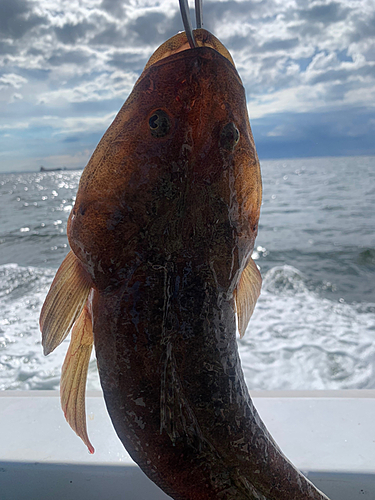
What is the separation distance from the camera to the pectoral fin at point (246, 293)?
1380 mm

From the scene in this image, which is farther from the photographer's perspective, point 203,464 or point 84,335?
point 84,335

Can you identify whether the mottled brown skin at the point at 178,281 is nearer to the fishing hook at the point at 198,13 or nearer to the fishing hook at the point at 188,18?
the fishing hook at the point at 188,18

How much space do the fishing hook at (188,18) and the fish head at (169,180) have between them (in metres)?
0.03

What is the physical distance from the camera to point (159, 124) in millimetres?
1210

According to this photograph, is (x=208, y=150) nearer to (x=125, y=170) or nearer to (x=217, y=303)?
(x=125, y=170)

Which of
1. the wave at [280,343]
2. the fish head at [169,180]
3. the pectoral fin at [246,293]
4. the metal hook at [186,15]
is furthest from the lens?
the wave at [280,343]

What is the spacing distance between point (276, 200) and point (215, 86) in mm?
26266

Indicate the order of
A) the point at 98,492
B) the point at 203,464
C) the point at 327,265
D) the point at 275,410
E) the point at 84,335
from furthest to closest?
the point at 327,265 → the point at 275,410 → the point at 98,492 → the point at 84,335 → the point at 203,464

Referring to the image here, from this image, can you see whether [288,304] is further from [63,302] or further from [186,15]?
[186,15]

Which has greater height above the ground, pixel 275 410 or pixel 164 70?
pixel 164 70

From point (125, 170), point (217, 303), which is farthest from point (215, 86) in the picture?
point (217, 303)

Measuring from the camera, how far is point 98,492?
1.82 metres

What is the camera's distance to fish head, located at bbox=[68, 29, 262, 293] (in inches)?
46.6

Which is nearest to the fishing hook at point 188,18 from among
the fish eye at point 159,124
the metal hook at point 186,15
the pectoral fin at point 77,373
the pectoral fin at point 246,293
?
the metal hook at point 186,15
